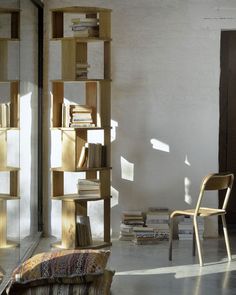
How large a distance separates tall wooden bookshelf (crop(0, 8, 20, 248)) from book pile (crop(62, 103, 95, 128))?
3.85 feet

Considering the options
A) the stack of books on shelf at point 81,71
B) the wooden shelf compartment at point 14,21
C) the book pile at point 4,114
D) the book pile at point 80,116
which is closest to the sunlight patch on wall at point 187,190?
the book pile at point 80,116

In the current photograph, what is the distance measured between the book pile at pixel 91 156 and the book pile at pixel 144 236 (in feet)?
2.92

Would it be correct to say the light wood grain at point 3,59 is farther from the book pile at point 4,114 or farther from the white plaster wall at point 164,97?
the white plaster wall at point 164,97

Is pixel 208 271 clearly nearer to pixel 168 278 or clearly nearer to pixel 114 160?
pixel 168 278

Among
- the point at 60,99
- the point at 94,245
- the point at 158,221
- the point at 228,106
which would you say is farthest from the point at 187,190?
the point at 60,99

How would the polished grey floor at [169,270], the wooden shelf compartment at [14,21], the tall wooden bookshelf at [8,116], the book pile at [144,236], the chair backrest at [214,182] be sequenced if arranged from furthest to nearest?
the book pile at [144,236], the chair backrest at [214,182], the wooden shelf compartment at [14,21], the polished grey floor at [169,270], the tall wooden bookshelf at [8,116]

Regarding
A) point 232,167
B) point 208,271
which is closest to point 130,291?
point 208,271

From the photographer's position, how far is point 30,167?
26.9ft

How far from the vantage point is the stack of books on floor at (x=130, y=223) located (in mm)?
8500

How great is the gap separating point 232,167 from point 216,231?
96 cm

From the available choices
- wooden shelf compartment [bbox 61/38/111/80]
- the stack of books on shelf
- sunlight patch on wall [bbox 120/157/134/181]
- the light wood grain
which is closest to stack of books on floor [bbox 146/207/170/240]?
sunlight patch on wall [bbox 120/157/134/181]

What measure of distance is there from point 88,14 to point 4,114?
8.08 ft

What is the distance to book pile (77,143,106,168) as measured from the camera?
25.9ft

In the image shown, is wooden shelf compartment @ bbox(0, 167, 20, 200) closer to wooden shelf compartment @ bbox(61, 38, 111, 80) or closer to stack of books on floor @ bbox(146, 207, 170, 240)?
wooden shelf compartment @ bbox(61, 38, 111, 80)
